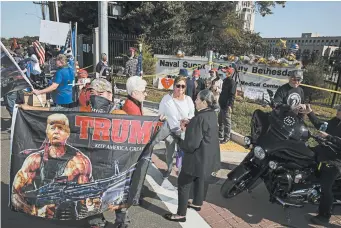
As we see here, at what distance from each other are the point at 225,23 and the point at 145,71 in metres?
12.2

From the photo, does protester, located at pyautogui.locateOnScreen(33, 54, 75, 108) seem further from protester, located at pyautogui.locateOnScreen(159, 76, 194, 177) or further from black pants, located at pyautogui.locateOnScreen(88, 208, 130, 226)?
black pants, located at pyautogui.locateOnScreen(88, 208, 130, 226)

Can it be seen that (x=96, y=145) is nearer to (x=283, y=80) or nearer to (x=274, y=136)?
(x=274, y=136)

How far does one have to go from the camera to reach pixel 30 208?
10.2 feet

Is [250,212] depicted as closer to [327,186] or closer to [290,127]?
[327,186]

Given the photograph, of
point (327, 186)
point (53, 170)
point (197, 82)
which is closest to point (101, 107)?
point (53, 170)

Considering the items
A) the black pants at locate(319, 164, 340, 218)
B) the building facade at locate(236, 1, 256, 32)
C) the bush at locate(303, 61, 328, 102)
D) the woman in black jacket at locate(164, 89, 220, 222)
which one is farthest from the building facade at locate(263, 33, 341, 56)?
the woman in black jacket at locate(164, 89, 220, 222)

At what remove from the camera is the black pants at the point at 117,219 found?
132 inches

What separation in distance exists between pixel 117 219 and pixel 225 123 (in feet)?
13.2

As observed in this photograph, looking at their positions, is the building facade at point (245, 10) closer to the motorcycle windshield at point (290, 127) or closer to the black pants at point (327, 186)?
the motorcycle windshield at point (290, 127)

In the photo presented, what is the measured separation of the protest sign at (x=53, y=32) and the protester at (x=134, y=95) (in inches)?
310

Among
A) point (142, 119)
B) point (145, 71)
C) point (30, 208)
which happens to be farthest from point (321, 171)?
point (145, 71)

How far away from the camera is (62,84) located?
5.80 meters

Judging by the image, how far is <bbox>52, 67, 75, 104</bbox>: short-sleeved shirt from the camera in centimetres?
562

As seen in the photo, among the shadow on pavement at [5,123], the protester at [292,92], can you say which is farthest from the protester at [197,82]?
the shadow on pavement at [5,123]
